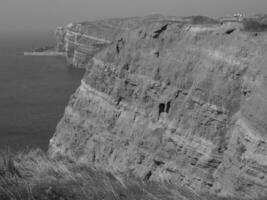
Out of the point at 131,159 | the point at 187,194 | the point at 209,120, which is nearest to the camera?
the point at 187,194

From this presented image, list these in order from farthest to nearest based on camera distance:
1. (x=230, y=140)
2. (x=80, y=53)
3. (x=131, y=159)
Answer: (x=80, y=53) < (x=131, y=159) < (x=230, y=140)

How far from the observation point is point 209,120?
69.0 feet

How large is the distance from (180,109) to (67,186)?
50.2ft

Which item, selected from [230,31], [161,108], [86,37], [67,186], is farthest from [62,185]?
[86,37]

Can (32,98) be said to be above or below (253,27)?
below

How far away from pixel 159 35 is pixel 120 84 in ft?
15.0

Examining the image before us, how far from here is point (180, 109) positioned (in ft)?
76.2

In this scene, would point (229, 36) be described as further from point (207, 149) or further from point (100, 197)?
point (100, 197)

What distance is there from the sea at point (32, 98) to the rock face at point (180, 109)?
7.41 metres

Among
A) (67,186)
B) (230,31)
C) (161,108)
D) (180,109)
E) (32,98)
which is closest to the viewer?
(67,186)

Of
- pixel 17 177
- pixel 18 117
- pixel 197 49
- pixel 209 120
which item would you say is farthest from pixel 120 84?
pixel 18 117

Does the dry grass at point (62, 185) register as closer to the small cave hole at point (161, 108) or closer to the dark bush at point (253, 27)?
the dark bush at point (253, 27)

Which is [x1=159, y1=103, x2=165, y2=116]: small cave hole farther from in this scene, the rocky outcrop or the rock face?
the rocky outcrop

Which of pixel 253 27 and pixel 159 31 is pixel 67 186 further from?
pixel 159 31
